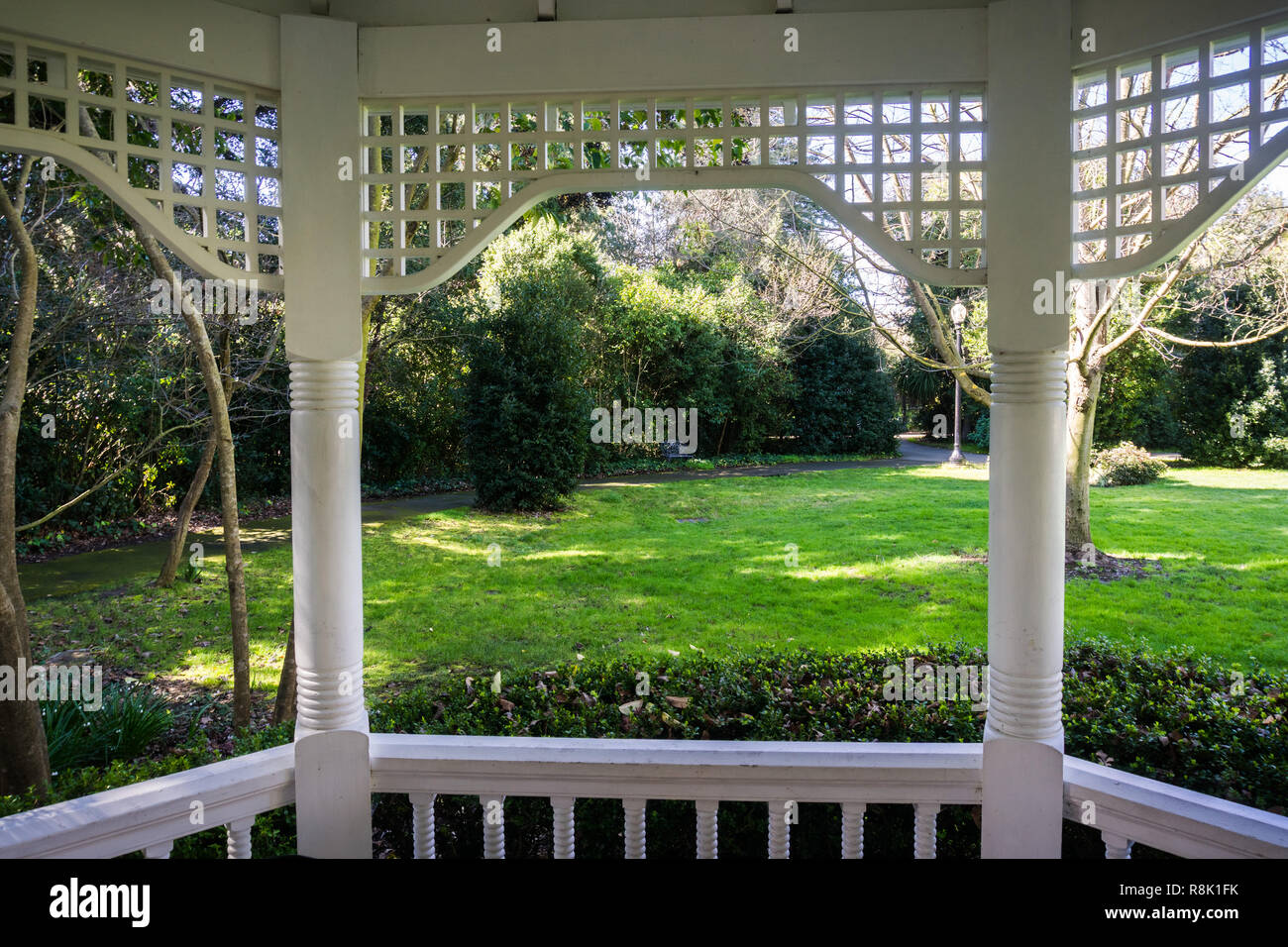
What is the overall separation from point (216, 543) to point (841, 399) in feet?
23.1

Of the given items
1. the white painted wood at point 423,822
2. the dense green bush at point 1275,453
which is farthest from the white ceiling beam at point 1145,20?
the dense green bush at point 1275,453

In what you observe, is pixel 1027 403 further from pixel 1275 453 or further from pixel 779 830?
pixel 1275 453

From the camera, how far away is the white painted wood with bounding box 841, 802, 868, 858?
70.8 inches

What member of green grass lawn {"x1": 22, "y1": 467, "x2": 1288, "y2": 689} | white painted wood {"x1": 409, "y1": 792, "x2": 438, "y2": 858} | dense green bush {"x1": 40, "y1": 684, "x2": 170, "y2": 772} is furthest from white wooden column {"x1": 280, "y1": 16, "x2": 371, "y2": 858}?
green grass lawn {"x1": 22, "y1": 467, "x2": 1288, "y2": 689}

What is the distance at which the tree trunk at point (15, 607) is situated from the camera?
8.55 ft

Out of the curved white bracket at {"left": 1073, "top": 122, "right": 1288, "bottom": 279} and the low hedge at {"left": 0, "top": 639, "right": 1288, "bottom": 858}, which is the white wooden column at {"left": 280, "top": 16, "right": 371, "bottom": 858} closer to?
the low hedge at {"left": 0, "top": 639, "right": 1288, "bottom": 858}

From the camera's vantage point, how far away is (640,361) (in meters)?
8.66

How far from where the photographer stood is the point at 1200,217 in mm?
1591

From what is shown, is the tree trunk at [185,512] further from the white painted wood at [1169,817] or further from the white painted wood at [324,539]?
the white painted wood at [1169,817]

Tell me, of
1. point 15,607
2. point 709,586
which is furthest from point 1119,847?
point 709,586

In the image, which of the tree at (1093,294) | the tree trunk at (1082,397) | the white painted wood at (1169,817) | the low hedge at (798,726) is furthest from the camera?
the tree trunk at (1082,397)

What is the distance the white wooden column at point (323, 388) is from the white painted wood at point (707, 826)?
0.75 m
